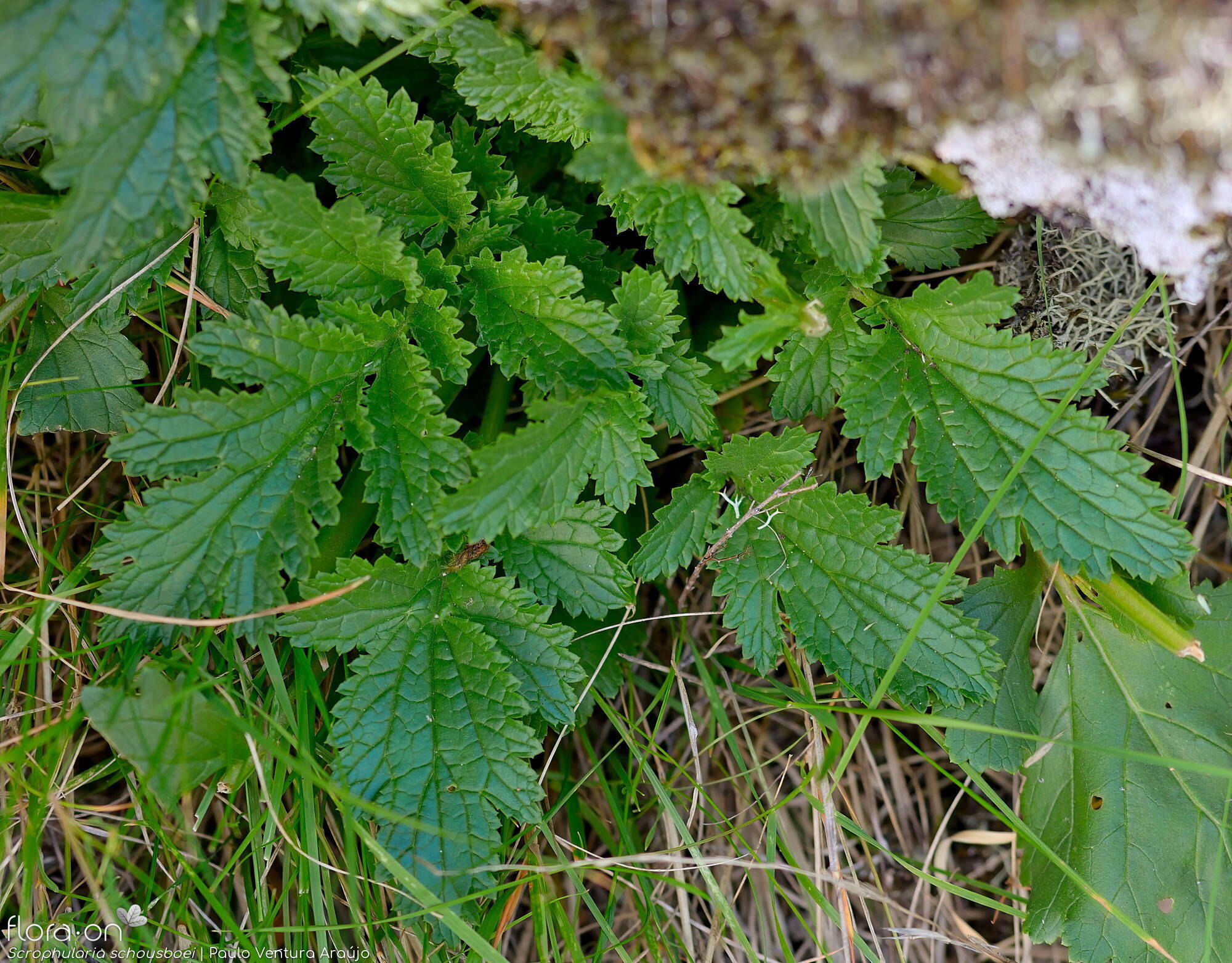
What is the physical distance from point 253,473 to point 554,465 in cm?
67

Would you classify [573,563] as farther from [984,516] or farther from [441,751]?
[984,516]

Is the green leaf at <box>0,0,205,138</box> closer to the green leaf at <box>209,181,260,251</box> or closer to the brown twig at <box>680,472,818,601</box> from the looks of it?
the green leaf at <box>209,181,260,251</box>

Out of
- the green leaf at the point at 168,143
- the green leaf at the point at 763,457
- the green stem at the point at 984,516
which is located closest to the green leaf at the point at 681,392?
the green leaf at the point at 763,457

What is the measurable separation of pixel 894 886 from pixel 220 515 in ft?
8.44

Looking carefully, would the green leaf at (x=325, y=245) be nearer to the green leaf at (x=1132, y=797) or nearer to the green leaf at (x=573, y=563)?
the green leaf at (x=573, y=563)

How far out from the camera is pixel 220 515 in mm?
1969

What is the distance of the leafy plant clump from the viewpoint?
6.19 ft

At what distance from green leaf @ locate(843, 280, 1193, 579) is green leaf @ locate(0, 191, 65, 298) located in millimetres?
1992

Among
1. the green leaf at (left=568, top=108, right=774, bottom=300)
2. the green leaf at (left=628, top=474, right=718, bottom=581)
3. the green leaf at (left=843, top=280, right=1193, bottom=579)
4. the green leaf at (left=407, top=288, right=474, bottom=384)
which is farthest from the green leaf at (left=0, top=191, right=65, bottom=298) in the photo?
the green leaf at (left=843, top=280, right=1193, bottom=579)

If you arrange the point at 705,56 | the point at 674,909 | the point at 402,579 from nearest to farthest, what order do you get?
the point at 705,56 → the point at 402,579 → the point at 674,909

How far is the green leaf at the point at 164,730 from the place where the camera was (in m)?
1.96

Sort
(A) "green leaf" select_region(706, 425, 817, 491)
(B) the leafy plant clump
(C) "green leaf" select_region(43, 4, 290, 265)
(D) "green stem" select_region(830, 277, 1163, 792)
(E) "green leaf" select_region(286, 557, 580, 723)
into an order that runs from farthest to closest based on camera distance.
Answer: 1. (A) "green leaf" select_region(706, 425, 817, 491)
2. (E) "green leaf" select_region(286, 557, 580, 723)
3. (D) "green stem" select_region(830, 277, 1163, 792)
4. (B) the leafy plant clump
5. (C) "green leaf" select_region(43, 4, 290, 265)

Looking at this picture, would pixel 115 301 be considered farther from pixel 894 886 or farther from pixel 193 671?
pixel 894 886

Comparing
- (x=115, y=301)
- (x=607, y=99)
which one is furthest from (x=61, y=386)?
(x=607, y=99)
